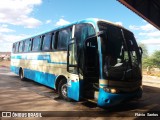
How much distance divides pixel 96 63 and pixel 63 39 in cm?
238

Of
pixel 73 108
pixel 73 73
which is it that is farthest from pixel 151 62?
pixel 73 108

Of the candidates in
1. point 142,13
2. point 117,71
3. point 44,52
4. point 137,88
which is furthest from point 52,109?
point 142,13

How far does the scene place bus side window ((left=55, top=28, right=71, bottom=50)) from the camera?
961 cm

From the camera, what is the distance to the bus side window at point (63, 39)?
9.61 meters

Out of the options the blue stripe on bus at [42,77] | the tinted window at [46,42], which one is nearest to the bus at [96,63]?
the blue stripe on bus at [42,77]

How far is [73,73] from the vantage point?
27.9 feet

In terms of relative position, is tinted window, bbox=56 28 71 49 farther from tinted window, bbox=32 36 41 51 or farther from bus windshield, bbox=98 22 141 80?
tinted window, bbox=32 36 41 51

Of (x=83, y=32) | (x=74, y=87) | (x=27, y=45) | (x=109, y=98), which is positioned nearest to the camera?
(x=109, y=98)

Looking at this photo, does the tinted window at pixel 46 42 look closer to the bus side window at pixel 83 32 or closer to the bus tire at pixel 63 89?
the bus tire at pixel 63 89

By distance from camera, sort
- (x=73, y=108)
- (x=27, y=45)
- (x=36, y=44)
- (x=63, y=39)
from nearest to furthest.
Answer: (x=73, y=108)
(x=63, y=39)
(x=36, y=44)
(x=27, y=45)

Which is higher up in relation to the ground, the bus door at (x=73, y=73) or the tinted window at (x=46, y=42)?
the tinted window at (x=46, y=42)

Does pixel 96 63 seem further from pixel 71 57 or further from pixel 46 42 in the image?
pixel 46 42

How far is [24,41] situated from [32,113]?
10.2m

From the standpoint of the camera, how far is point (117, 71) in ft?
24.4
